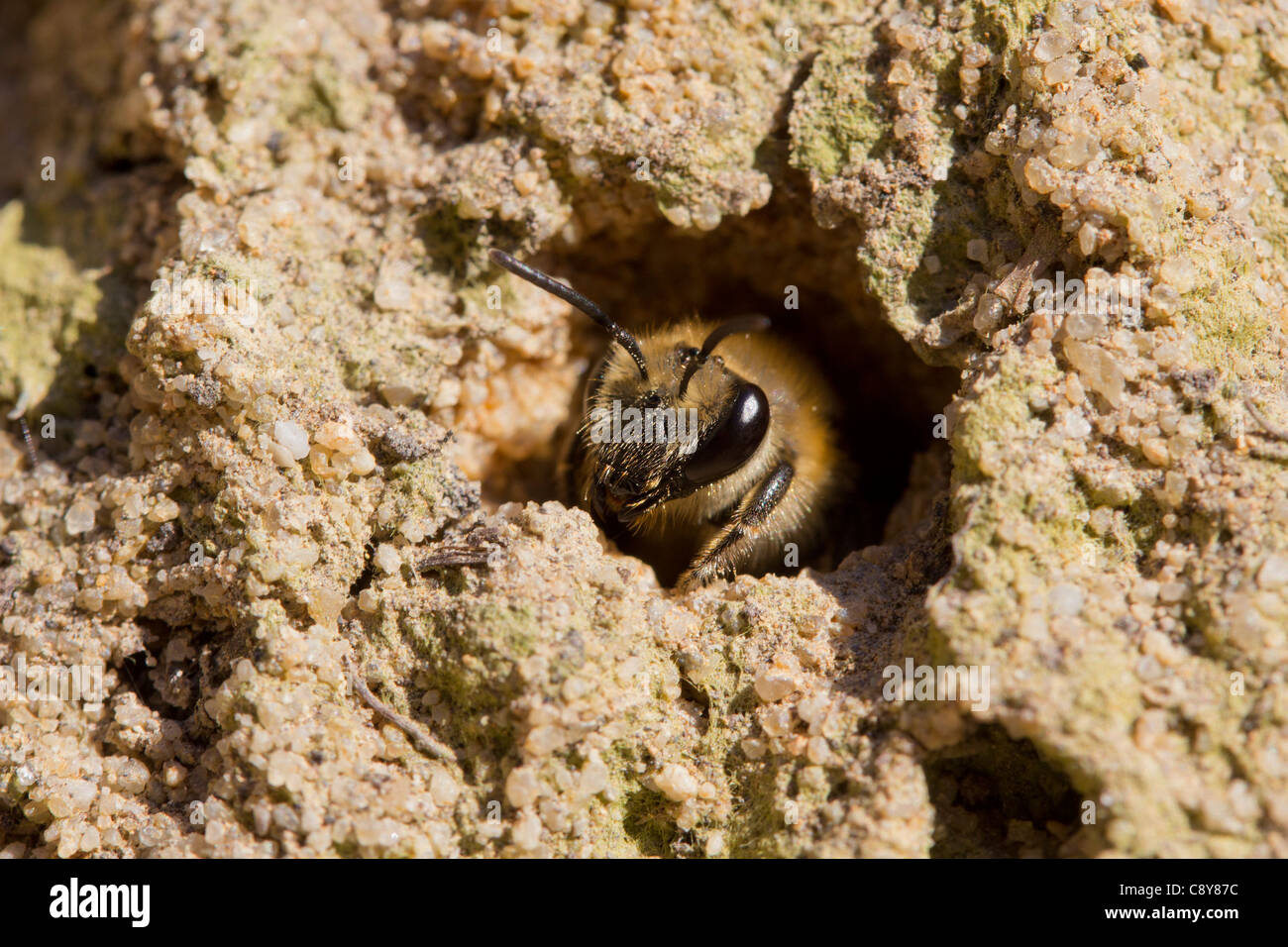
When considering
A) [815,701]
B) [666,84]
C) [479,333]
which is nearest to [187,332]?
[479,333]

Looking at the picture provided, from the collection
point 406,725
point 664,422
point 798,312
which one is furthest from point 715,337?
point 406,725

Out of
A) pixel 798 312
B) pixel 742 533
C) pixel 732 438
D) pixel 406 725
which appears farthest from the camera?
pixel 798 312

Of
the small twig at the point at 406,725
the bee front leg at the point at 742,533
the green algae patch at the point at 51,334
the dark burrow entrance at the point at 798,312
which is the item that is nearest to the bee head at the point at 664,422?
the bee front leg at the point at 742,533

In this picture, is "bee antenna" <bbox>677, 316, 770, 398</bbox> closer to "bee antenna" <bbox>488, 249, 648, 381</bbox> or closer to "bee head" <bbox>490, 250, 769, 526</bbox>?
"bee head" <bbox>490, 250, 769, 526</bbox>

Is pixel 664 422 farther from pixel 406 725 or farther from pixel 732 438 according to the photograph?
pixel 406 725

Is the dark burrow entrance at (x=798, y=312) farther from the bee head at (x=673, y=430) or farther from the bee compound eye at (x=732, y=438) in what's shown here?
the bee compound eye at (x=732, y=438)
